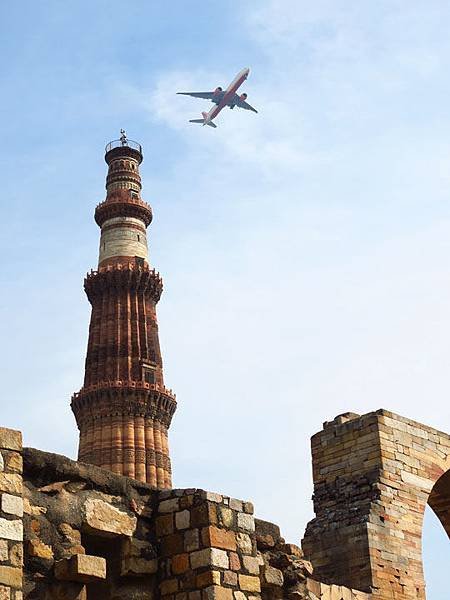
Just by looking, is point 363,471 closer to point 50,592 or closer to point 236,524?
point 236,524

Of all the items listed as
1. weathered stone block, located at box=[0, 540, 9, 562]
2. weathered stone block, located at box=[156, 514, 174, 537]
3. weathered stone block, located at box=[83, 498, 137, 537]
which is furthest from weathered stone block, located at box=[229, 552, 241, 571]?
weathered stone block, located at box=[0, 540, 9, 562]

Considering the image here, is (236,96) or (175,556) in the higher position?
(236,96)

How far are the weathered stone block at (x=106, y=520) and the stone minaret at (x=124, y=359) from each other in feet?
80.4

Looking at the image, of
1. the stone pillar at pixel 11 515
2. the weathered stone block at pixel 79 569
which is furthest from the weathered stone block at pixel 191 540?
the stone pillar at pixel 11 515

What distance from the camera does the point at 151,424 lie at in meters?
31.9

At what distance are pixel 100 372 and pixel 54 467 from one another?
2658 cm

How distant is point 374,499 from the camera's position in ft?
40.1

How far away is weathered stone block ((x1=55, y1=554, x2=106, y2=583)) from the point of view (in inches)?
226

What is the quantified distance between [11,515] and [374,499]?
7.60 m

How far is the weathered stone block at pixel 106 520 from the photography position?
243 inches

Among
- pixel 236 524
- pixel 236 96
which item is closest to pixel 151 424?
pixel 236 96

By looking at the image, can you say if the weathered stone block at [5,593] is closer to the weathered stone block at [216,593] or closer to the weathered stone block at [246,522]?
the weathered stone block at [216,593]

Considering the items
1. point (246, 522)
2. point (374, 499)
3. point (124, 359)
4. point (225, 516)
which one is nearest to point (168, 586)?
point (225, 516)

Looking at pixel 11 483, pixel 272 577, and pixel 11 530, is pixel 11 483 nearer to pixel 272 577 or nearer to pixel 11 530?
pixel 11 530
